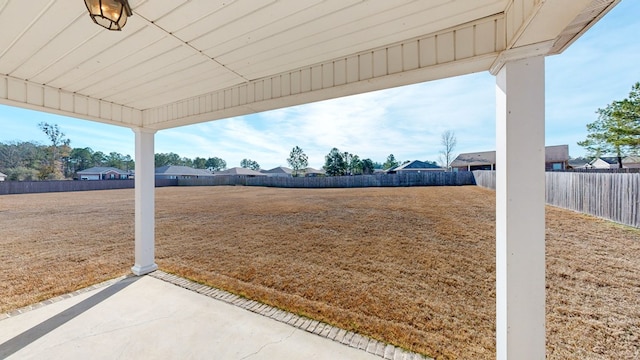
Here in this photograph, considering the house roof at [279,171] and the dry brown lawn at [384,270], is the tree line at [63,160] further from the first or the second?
the dry brown lawn at [384,270]

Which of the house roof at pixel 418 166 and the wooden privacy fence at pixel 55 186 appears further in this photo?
the house roof at pixel 418 166

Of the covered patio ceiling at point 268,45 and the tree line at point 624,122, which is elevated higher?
the tree line at point 624,122

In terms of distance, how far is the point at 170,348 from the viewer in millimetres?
2002

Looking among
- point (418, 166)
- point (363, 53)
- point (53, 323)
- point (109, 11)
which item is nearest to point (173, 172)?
point (418, 166)

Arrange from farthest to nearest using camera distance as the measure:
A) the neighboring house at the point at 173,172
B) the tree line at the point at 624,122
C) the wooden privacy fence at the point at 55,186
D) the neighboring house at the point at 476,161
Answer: the neighboring house at the point at 173,172
the neighboring house at the point at 476,161
the wooden privacy fence at the point at 55,186
the tree line at the point at 624,122

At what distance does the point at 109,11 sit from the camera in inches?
47.6

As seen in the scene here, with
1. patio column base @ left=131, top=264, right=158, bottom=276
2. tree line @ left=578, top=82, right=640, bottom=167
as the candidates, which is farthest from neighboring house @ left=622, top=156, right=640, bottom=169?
patio column base @ left=131, top=264, right=158, bottom=276

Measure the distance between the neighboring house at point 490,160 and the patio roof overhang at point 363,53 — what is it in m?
30.4

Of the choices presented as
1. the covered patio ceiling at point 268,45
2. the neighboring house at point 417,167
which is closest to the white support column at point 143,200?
the covered patio ceiling at point 268,45

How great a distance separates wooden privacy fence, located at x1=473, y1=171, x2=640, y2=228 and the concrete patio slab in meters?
7.89

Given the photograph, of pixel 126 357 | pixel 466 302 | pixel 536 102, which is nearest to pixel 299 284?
pixel 126 357

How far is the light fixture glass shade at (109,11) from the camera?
46.8 inches

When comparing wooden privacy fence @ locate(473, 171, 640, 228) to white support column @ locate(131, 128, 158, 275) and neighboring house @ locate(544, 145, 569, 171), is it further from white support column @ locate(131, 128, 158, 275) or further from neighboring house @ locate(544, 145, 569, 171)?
neighboring house @ locate(544, 145, 569, 171)

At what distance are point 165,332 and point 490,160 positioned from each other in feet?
110
